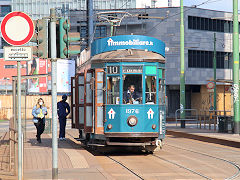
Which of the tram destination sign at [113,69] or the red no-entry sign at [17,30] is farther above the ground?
the red no-entry sign at [17,30]

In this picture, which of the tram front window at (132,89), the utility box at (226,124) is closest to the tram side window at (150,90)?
the tram front window at (132,89)

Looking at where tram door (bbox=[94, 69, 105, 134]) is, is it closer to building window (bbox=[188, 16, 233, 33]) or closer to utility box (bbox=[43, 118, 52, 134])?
utility box (bbox=[43, 118, 52, 134])

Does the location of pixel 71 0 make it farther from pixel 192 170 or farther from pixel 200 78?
pixel 192 170

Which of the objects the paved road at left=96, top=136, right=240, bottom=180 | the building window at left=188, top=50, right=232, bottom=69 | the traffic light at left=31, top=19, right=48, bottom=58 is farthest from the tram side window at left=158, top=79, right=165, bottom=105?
the building window at left=188, top=50, right=232, bottom=69

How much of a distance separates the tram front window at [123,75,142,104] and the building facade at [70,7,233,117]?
4305cm

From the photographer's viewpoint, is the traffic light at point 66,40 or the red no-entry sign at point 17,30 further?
the traffic light at point 66,40

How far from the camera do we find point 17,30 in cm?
910

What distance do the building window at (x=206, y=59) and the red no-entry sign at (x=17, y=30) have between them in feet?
177

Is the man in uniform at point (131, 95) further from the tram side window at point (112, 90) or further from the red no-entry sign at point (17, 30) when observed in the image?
the red no-entry sign at point (17, 30)

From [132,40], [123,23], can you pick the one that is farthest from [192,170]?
[123,23]

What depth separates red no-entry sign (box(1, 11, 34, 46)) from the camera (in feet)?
29.8

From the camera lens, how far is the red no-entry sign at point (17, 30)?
9.08 m

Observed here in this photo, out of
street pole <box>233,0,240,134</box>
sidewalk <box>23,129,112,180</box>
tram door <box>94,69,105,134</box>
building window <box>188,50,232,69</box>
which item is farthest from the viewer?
building window <box>188,50,232,69</box>

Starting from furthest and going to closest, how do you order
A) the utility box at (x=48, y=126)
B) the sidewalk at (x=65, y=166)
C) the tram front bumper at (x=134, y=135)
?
the utility box at (x=48, y=126), the tram front bumper at (x=134, y=135), the sidewalk at (x=65, y=166)
